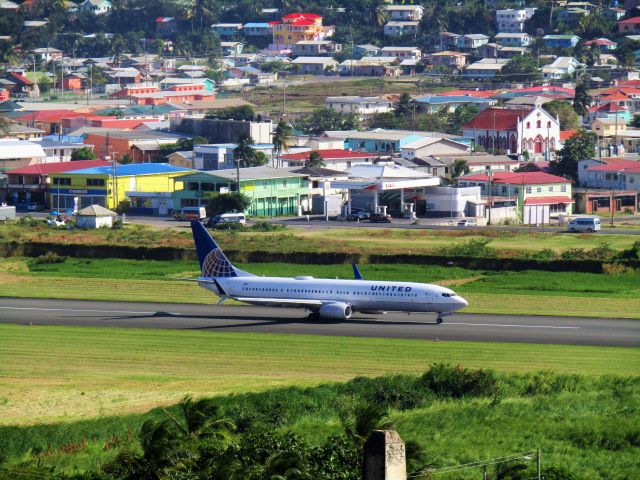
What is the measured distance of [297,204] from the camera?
5581 inches

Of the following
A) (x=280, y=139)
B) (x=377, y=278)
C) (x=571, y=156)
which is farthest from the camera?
(x=280, y=139)

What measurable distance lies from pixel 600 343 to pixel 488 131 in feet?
374

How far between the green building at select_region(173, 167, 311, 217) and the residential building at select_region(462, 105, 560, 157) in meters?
44.2

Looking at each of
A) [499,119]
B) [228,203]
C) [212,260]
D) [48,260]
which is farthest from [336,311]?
[499,119]

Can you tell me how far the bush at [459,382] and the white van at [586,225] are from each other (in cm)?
6140

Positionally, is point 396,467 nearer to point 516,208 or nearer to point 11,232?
point 11,232

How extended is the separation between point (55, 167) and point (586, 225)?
201 ft

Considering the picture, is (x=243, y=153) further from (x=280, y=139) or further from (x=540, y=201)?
(x=540, y=201)

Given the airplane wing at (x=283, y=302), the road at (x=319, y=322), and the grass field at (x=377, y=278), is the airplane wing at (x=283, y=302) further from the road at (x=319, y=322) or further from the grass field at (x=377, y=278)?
the grass field at (x=377, y=278)

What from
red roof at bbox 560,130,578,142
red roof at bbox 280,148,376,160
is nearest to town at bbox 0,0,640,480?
red roof at bbox 280,148,376,160

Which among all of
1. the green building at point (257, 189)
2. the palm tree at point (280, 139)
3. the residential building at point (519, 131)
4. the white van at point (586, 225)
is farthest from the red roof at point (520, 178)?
Answer: the residential building at point (519, 131)

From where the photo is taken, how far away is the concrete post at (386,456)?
30.0m

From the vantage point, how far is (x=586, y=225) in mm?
117438

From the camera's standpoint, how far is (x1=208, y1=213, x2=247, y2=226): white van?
12575 centimetres
